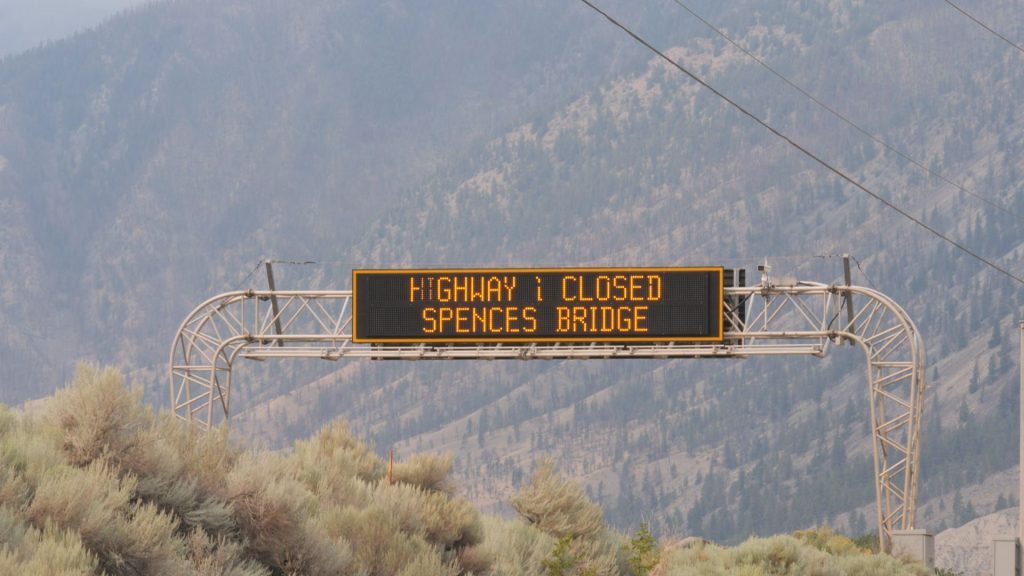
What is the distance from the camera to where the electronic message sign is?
106ft

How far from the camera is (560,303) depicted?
32.7 meters

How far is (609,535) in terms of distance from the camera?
20828mm

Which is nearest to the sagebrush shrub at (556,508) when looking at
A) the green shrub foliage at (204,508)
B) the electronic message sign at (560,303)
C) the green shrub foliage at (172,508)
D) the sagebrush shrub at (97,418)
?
the green shrub foliage at (204,508)

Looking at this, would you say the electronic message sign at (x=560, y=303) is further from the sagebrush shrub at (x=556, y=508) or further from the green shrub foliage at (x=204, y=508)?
the green shrub foliage at (x=204, y=508)

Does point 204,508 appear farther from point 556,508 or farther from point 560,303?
point 560,303

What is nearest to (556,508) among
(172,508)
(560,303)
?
(172,508)

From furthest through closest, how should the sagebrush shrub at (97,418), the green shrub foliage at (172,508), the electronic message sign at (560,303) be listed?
the electronic message sign at (560,303) → the sagebrush shrub at (97,418) → the green shrub foliage at (172,508)

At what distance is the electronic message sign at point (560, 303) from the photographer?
32438mm

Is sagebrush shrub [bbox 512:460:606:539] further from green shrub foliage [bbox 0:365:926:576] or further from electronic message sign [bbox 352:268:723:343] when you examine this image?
electronic message sign [bbox 352:268:723:343]

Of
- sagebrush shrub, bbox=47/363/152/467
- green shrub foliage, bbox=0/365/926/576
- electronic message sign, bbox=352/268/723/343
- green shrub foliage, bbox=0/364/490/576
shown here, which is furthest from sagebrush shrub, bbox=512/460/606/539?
electronic message sign, bbox=352/268/723/343

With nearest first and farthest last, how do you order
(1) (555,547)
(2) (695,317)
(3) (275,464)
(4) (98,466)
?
(4) (98,466) < (3) (275,464) < (1) (555,547) < (2) (695,317)

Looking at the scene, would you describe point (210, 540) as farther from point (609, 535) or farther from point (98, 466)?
point (609, 535)

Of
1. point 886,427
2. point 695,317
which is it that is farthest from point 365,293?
point 886,427

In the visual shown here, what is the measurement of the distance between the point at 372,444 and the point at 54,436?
25.3 feet
